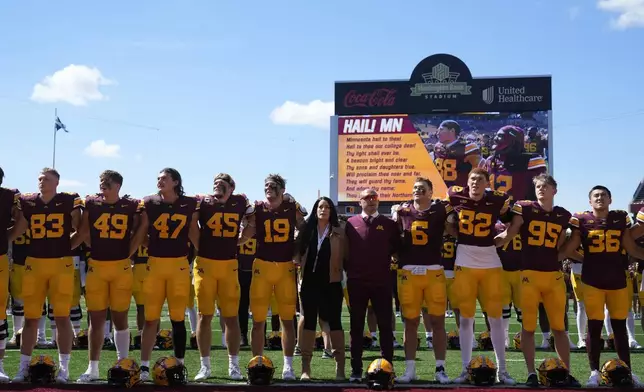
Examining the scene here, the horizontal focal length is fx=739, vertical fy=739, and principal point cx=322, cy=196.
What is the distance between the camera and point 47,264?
7363mm

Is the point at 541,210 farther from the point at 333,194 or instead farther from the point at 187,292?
the point at 333,194

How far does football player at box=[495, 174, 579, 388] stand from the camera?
729cm

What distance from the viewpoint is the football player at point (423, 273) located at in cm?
754

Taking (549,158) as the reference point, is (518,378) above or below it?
below

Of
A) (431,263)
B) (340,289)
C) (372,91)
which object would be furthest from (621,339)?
(372,91)

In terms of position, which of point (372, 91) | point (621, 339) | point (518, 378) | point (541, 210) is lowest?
point (518, 378)

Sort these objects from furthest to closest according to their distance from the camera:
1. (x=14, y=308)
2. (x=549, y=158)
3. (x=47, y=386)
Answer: (x=549, y=158)
(x=14, y=308)
(x=47, y=386)

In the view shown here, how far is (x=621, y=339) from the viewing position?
7.36 meters

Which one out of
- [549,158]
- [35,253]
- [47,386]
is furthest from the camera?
[549,158]

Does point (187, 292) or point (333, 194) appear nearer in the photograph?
point (187, 292)

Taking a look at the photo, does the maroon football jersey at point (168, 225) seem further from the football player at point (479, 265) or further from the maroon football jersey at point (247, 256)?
the maroon football jersey at point (247, 256)

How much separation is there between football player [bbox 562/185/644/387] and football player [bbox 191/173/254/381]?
3493 millimetres

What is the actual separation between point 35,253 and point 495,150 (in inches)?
582

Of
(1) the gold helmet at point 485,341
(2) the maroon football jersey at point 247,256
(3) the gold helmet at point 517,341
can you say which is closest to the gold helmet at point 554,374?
(1) the gold helmet at point 485,341
